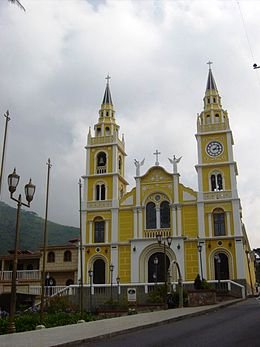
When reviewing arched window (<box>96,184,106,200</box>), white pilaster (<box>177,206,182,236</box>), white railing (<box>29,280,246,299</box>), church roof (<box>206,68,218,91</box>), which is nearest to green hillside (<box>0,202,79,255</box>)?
arched window (<box>96,184,106,200</box>)

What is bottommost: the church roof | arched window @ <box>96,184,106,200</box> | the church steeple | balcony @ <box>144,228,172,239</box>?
balcony @ <box>144,228,172,239</box>

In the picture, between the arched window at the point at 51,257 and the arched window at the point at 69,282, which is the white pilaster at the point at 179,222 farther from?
the arched window at the point at 51,257

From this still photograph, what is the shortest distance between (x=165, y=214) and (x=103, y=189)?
7088mm

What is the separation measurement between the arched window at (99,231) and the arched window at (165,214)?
5.80 m

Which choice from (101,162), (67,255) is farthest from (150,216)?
(67,255)

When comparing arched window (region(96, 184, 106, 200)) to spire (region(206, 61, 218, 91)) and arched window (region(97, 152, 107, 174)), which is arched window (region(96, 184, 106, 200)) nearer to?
arched window (region(97, 152, 107, 174))

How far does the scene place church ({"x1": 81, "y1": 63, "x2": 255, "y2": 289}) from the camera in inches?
1528

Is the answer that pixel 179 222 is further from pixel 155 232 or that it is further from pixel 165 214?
pixel 155 232

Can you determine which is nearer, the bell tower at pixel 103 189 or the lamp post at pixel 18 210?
the lamp post at pixel 18 210

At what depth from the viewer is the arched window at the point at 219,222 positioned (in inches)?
1559

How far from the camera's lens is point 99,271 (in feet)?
136

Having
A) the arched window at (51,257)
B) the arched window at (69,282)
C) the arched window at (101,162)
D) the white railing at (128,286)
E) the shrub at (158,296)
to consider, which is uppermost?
the arched window at (101,162)

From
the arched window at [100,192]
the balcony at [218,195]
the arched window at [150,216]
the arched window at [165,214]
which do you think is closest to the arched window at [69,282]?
the arched window at [100,192]

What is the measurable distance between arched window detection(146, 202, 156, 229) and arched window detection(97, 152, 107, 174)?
6.30 m
